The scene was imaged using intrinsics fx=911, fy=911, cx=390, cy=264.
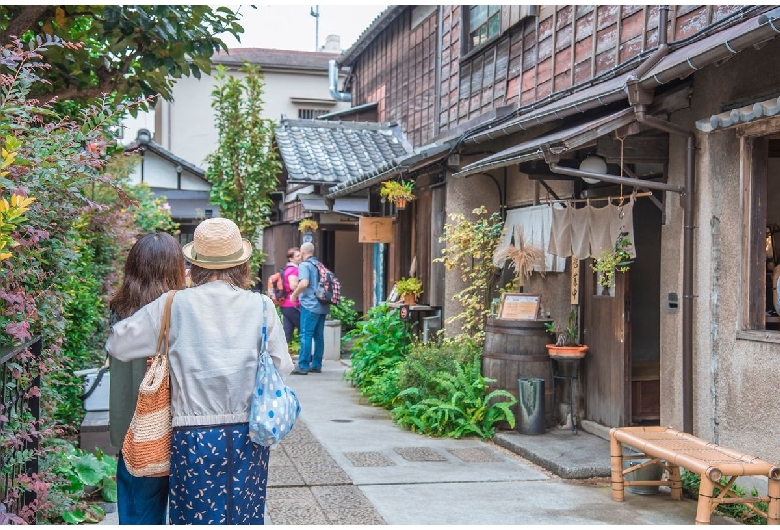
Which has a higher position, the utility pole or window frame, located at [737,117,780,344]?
the utility pole

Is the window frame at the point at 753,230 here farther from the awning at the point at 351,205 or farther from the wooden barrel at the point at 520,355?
the awning at the point at 351,205

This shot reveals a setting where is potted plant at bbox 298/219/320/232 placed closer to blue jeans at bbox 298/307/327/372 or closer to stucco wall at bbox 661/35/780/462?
blue jeans at bbox 298/307/327/372

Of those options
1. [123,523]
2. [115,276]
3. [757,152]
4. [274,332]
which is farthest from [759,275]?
[115,276]

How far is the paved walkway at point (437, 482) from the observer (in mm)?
6614

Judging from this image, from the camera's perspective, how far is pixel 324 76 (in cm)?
3312

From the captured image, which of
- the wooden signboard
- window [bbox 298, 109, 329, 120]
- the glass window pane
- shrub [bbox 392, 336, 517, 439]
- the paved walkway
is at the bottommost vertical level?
the paved walkway

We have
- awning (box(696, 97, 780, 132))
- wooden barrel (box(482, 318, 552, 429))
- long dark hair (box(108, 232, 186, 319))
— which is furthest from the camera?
wooden barrel (box(482, 318, 552, 429))

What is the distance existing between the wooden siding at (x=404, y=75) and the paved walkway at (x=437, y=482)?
8.13 m

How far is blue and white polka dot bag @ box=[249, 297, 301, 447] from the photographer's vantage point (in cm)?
393

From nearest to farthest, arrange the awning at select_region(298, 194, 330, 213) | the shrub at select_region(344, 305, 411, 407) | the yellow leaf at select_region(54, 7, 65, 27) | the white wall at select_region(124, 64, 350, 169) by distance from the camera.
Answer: the yellow leaf at select_region(54, 7, 65, 27)
the shrub at select_region(344, 305, 411, 407)
the awning at select_region(298, 194, 330, 213)
the white wall at select_region(124, 64, 350, 169)

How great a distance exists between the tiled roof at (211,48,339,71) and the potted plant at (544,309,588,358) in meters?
24.0

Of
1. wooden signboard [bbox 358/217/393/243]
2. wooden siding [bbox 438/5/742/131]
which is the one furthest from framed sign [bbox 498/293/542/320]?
wooden signboard [bbox 358/217/393/243]

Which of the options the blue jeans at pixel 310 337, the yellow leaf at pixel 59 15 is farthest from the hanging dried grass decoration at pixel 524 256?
the yellow leaf at pixel 59 15

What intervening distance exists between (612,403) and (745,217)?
9.71 ft
